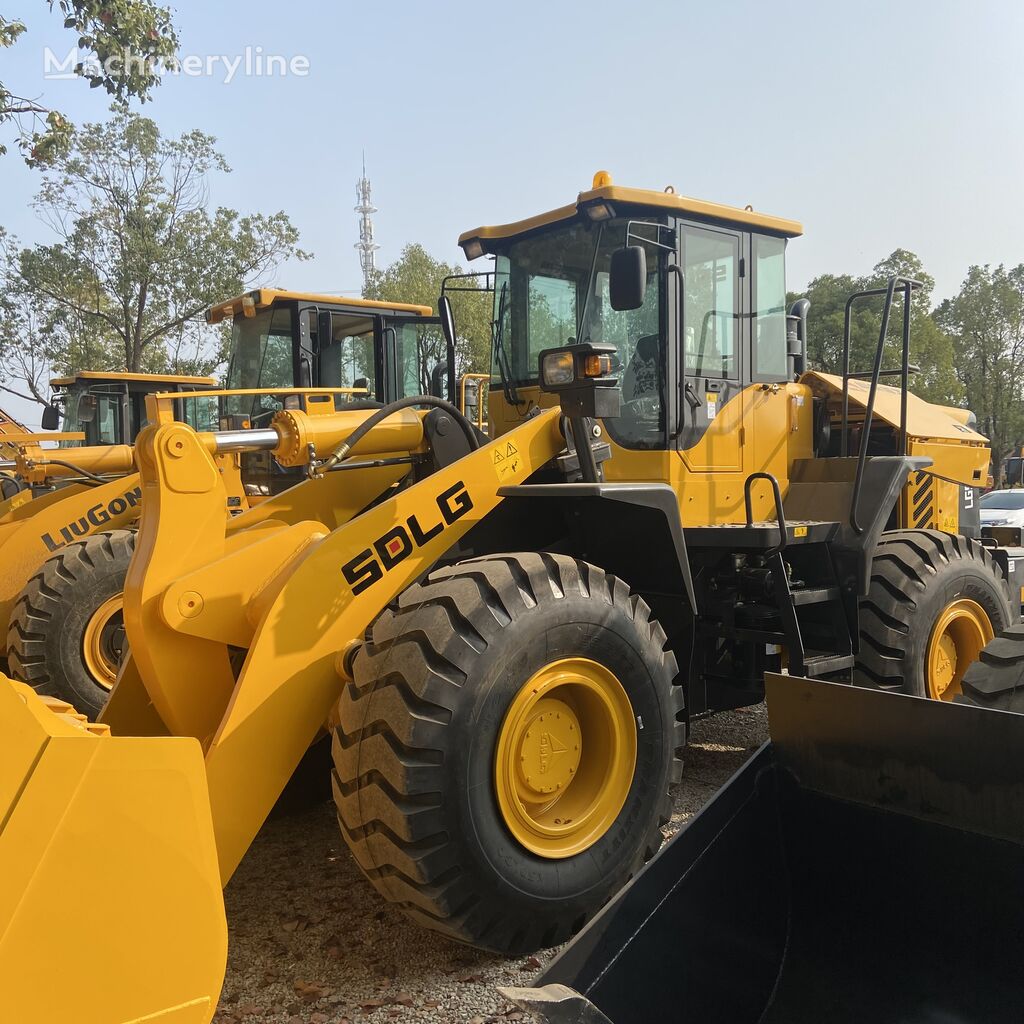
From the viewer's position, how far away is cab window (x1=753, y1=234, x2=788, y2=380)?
496cm

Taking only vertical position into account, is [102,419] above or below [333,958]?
above

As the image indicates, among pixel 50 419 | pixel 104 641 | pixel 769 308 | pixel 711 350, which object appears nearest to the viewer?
pixel 711 350

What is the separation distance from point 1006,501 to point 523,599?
48.5 feet

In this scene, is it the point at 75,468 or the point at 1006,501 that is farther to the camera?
the point at 1006,501

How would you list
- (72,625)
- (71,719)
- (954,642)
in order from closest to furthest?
(71,719) < (954,642) < (72,625)

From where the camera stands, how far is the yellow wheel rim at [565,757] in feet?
10.1

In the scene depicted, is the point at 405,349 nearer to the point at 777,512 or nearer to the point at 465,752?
the point at 777,512

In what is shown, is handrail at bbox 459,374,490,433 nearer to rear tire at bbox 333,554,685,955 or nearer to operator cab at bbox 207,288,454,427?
operator cab at bbox 207,288,454,427

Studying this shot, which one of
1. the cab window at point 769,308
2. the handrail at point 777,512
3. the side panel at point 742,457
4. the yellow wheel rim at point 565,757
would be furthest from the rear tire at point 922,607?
the yellow wheel rim at point 565,757

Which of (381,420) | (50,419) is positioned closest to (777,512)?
(381,420)

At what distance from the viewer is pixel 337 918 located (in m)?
3.44

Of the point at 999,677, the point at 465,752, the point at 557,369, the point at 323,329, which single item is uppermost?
the point at 323,329

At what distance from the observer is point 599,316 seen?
14.9 feet

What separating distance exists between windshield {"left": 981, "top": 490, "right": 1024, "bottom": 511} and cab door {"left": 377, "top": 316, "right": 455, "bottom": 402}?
10.9 m
